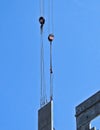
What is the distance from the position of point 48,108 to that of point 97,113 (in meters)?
4.79

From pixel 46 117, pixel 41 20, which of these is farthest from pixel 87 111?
pixel 41 20

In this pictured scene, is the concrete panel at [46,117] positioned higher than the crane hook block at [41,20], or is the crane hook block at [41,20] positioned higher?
the crane hook block at [41,20]

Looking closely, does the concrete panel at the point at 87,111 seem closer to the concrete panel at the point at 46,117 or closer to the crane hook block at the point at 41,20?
the concrete panel at the point at 46,117

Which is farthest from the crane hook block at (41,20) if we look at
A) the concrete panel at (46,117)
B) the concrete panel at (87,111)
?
the concrete panel at (87,111)

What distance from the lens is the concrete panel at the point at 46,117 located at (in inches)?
1339

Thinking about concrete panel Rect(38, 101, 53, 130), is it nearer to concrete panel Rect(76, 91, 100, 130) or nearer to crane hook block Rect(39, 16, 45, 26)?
concrete panel Rect(76, 91, 100, 130)

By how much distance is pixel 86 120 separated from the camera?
31.4 metres

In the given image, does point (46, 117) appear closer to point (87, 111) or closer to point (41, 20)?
point (87, 111)

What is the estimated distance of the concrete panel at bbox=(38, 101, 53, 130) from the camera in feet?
112

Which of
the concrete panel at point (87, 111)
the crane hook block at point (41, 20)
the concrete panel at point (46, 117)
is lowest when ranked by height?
the concrete panel at point (46, 117)

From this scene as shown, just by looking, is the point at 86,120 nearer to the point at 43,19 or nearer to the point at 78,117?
the point at 78,117

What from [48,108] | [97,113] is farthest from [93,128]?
[48,108]

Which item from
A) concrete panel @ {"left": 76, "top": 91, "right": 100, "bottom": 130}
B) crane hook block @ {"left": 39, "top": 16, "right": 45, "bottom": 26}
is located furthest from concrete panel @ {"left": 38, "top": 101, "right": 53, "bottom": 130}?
crane hook block @ {"left": 39, "top": 16, "right": 45, "bottom": 26}

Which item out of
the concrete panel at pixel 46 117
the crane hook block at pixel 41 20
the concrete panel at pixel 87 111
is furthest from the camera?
the crane hook block at pixel 41 20
